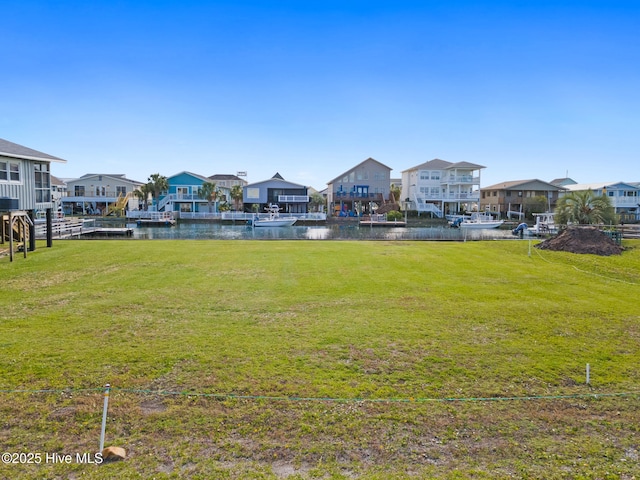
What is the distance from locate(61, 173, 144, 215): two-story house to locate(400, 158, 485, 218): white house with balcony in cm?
4713

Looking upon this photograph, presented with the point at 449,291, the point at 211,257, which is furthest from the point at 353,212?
the point at 449,291

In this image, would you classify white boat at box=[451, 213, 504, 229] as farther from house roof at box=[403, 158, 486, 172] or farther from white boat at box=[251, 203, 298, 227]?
white boat at box=[251, 203, 298, 227]

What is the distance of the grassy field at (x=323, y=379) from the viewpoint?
439 cm

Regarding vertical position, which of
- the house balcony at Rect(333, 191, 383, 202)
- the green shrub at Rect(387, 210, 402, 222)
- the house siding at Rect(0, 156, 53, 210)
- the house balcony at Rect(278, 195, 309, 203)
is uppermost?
the house balcony at Rect(333, 191, 383, 202)

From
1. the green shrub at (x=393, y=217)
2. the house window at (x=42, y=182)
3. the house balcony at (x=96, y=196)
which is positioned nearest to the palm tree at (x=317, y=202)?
the green shrub at (x=393, y=217)

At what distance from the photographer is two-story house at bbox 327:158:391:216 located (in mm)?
69625

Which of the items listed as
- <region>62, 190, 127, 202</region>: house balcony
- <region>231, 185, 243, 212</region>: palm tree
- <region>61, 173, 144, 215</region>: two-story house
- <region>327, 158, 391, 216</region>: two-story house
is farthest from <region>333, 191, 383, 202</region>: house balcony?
<region>62, 190, 127, 202</region>: house balcony

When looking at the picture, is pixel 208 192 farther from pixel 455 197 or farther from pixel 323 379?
pixel 323 379

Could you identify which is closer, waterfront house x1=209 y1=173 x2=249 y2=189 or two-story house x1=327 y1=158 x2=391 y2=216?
two-story house x1=327 y1=158 x2=391 y2=216

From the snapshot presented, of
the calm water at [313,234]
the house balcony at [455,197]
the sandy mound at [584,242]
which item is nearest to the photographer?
the sandy mound at [584,242]

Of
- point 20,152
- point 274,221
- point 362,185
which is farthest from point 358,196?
point 20,152

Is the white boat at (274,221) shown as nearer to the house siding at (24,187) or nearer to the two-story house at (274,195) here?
the two-story house at (274,195)

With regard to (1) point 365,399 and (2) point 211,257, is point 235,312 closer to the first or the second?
(1) point 365,399

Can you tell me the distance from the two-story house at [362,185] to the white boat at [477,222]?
15126 millimetres
